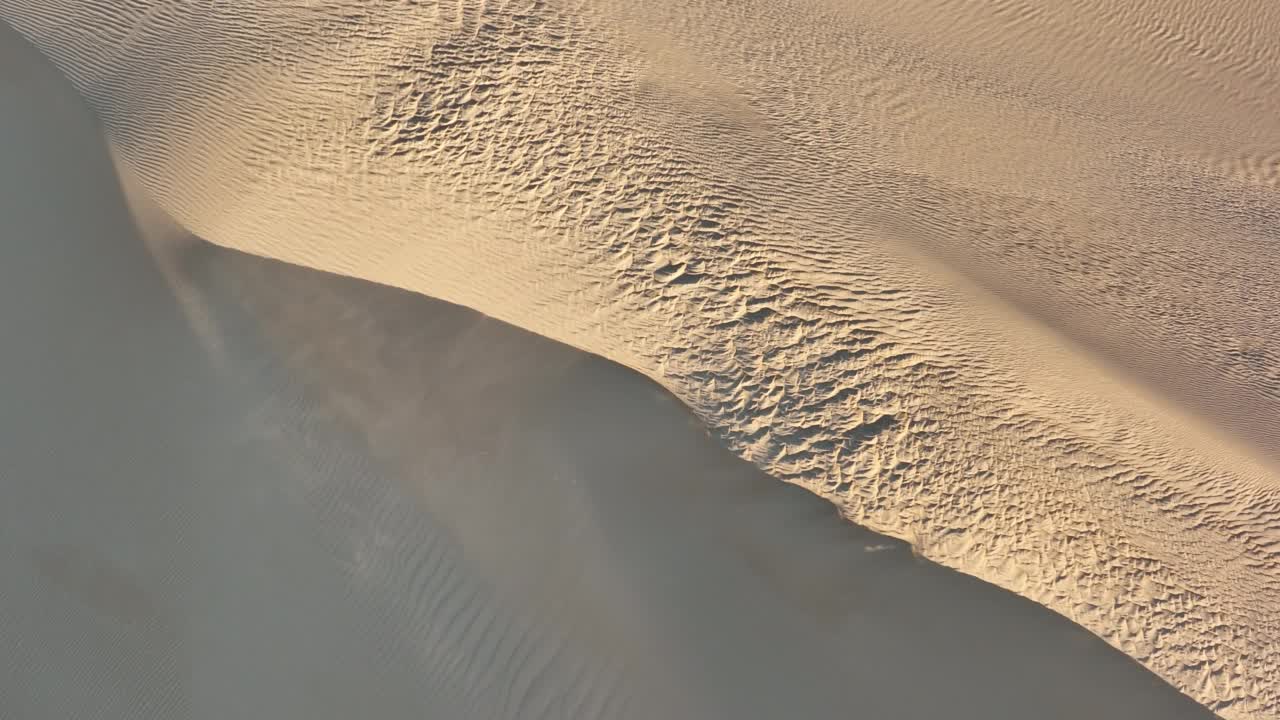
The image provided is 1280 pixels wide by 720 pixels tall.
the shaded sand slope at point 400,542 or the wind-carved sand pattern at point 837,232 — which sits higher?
the wind-carved sand pattern at point 837,232

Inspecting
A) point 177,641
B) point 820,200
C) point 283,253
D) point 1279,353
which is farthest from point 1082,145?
point 177,641

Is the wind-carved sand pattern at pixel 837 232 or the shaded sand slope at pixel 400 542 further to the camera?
the wind-carved sand pattern at pixel 837 232

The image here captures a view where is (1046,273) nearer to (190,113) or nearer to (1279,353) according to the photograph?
(1279,353)

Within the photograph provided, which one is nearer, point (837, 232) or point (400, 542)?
point (400, 542)

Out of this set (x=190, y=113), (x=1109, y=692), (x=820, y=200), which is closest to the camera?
(x=1109, y=692)

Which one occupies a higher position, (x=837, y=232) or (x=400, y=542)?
(x=837, y=232)
